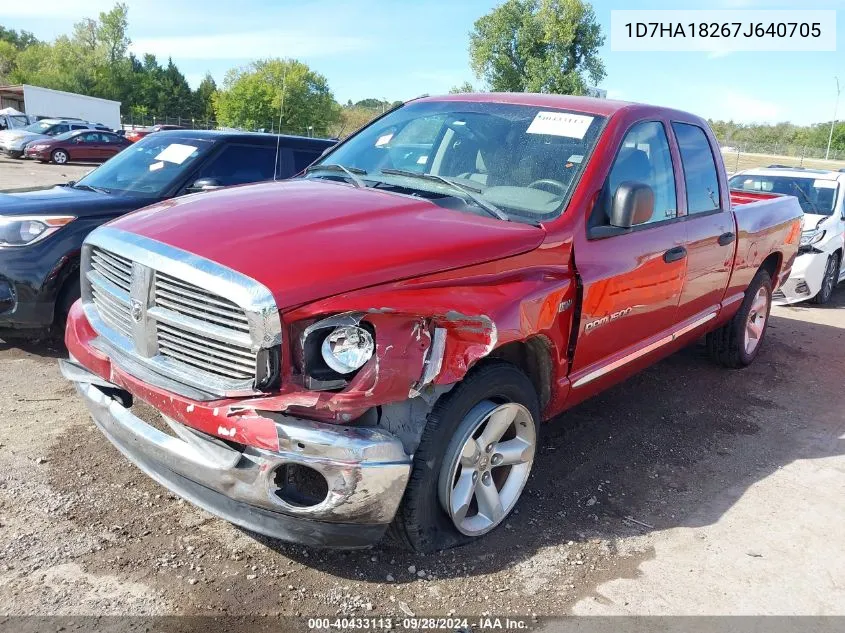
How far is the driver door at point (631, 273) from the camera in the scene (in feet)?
11.2

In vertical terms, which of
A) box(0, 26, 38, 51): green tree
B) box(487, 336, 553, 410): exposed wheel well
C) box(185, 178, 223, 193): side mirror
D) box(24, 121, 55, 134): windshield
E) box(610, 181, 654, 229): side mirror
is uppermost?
box(0, 26, 38, 51): green tree

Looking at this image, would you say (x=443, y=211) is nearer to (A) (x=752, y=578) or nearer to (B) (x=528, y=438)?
(B) (x=528, y=438)

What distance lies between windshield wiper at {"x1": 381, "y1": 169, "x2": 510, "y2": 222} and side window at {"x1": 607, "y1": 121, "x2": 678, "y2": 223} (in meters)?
0.67

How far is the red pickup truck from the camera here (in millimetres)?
2420

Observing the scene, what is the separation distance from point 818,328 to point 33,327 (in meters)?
7.70

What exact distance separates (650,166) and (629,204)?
2.69 feet

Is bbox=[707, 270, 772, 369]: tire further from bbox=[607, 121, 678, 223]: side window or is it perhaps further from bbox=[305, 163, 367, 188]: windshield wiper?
bbox=[305, 163, 367, 188]: windshield wiper

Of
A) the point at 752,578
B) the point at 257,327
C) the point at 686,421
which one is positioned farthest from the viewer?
the point at 686,421

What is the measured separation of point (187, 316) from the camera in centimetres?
256

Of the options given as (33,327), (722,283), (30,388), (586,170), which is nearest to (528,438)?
(586,170)

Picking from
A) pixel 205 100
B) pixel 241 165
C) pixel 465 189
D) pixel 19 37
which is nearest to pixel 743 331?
pixel 465 189

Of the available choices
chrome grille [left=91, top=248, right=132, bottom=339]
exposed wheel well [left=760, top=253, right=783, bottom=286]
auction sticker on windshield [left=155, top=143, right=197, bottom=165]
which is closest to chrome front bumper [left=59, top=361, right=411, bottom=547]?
chrome grille [left=91, top=248, right=132, bottom=339]

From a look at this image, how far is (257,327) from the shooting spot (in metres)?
2.33

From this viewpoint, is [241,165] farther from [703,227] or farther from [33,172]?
[33,172]
